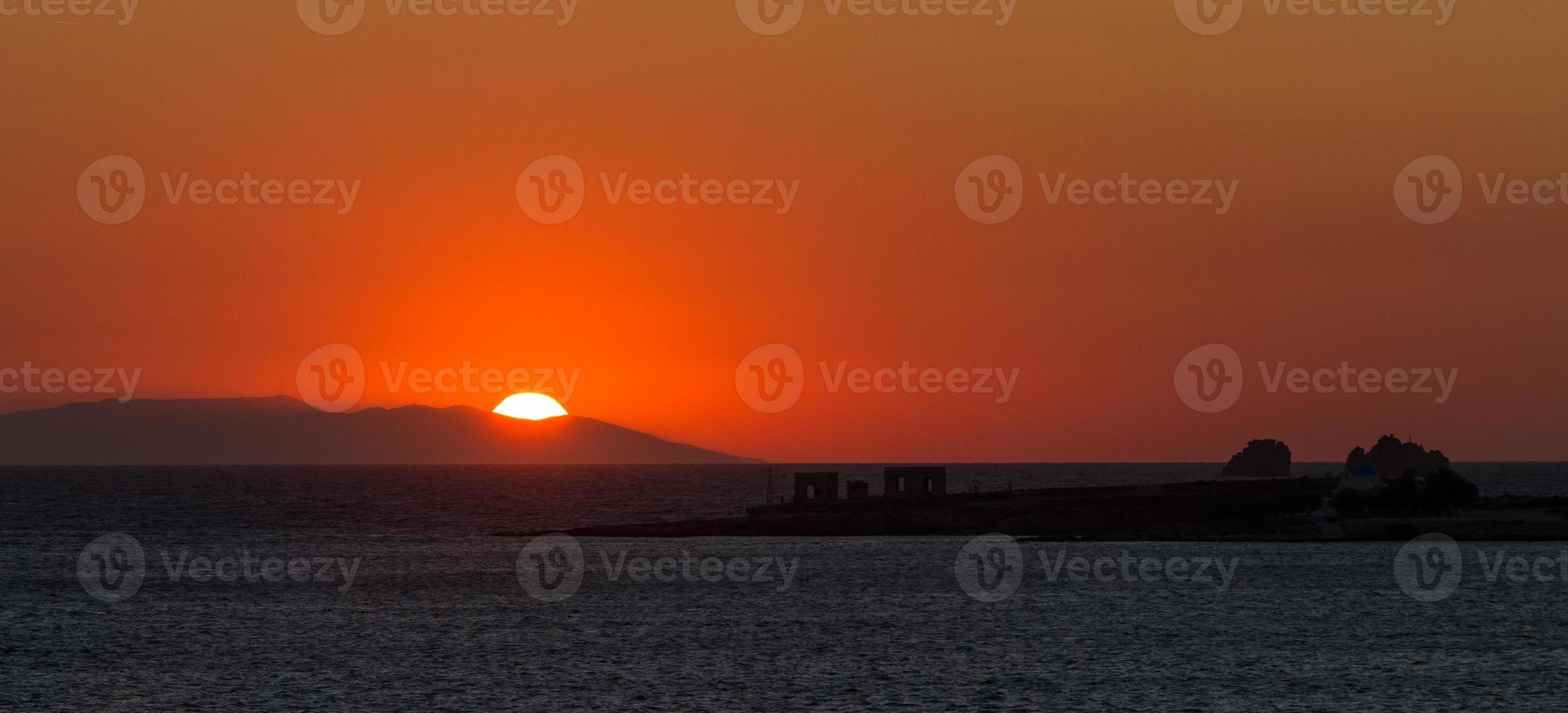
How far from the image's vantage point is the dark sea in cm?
5325

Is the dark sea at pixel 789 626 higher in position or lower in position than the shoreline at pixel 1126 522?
lower

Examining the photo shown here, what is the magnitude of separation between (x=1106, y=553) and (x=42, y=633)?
6694 cm

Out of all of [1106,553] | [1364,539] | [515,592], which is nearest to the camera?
[515,592]

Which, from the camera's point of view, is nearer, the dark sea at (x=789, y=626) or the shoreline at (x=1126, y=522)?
the dark sea at (x=789, y=626)

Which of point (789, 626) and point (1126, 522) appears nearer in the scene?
point (789, 626)

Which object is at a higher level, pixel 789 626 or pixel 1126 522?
pixel 1126 522

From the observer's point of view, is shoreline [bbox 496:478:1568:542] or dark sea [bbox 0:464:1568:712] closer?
dark sea [bbox 0:464:1568:712]

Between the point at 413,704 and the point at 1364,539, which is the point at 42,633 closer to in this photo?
the point at 413,704

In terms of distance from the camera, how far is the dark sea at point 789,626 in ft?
175

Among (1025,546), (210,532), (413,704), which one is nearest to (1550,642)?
(413,704)

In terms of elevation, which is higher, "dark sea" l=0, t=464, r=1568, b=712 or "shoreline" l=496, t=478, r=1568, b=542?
"shoreline" l=496, t=478, r=1568, b=542

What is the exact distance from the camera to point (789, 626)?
2768 inches

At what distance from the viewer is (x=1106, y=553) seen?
359 ft

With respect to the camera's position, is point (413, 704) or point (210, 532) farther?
point (210, 532)
